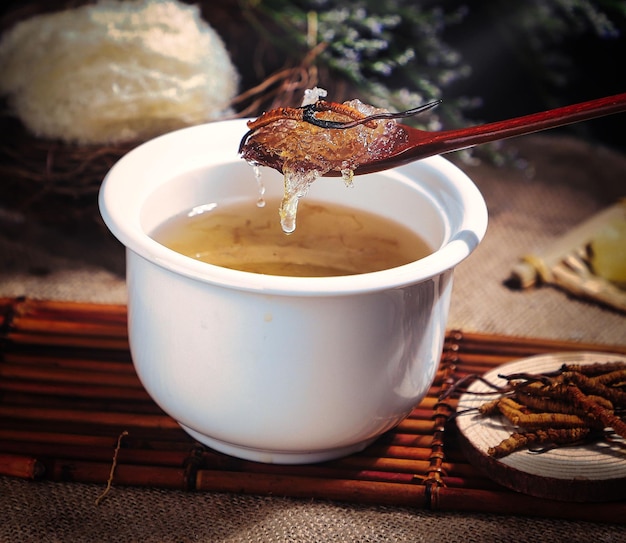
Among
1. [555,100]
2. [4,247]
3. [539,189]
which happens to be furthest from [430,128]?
[4,247]

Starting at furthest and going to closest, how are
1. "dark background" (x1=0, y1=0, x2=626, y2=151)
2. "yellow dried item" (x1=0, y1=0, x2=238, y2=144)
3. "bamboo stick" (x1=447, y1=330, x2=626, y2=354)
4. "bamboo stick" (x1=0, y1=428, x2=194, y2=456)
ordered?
"dark background" (x1=0, y1=0, x2=626, y2=151) → "yellow dried item" (x1=0, y1=0, x2=238, y2=144) → "bamboo stick" (x1=447, y1=330, x2=626, y2=354) → "bamboo stick" (x1=0, y1=428, x2=194, y2=456)

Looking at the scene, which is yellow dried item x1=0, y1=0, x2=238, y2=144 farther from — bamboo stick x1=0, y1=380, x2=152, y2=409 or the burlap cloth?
bamboo stick x1=0, y1=380, x2=152, y2=409

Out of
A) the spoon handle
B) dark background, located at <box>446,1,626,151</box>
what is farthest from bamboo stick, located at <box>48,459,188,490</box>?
dark background, located at <box>446,1,626,151</box>

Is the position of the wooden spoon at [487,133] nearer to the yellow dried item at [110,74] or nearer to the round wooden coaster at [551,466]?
the round wooden coaster at [551,466]

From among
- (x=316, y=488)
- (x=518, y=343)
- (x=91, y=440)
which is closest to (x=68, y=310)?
(x=91, y=440)

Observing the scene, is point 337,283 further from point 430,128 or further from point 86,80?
point 430,128

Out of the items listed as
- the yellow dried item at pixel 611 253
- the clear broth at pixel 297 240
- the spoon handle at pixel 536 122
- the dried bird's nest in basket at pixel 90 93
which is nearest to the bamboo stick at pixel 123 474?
the clear broth at pixel 297 240
